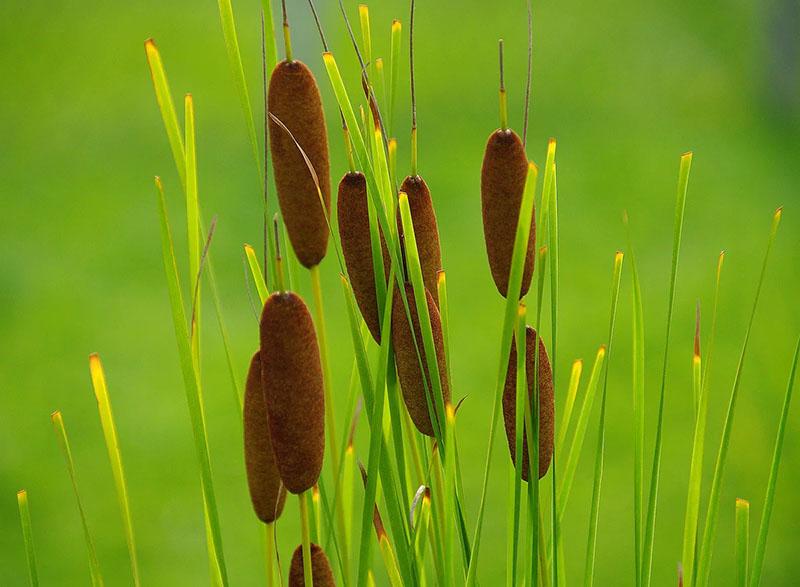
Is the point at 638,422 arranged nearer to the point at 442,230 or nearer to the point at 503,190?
the point at 503,190

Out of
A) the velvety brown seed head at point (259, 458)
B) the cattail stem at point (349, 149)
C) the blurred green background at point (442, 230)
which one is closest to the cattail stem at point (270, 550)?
the velvety brown seed head at point (259, 458)

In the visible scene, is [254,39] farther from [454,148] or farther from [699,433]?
[699,433]

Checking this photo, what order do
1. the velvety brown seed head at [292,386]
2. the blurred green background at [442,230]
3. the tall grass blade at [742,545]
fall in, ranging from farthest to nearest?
the blurred green background at [442,230] < the tall grass blade at [742,545] < the velvety brown seed head at [292,386]

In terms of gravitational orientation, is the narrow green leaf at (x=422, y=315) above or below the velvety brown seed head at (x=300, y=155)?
below

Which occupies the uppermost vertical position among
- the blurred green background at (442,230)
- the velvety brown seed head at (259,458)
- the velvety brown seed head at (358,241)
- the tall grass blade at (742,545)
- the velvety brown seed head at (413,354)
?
the blurred green background at (442,230)

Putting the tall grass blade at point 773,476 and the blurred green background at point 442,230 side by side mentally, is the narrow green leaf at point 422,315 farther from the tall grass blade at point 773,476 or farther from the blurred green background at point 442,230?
the blurred green background at point 442,230

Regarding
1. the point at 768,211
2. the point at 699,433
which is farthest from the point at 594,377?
the point at 768,211

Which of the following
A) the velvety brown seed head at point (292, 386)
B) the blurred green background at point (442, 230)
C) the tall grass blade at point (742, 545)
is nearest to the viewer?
the velvety brown seed head at point (292, 386)

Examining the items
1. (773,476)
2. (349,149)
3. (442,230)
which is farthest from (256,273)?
(442,230)
